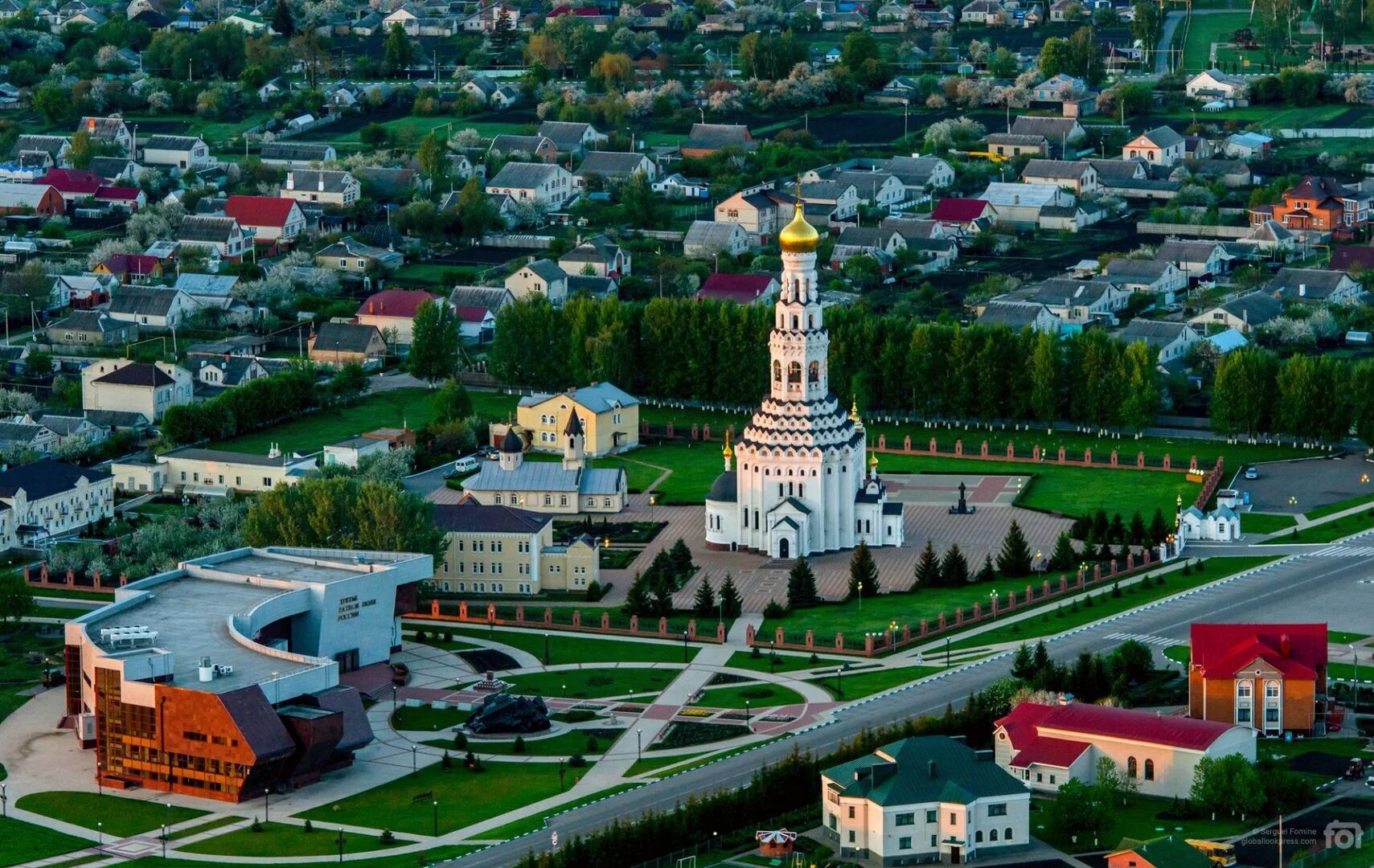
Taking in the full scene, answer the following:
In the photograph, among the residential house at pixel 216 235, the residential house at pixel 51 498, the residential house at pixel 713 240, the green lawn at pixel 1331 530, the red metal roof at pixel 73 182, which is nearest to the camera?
the green lawn at pixel 1331 530

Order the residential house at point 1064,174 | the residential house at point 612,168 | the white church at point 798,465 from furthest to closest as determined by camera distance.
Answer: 1. the residential house at point 612,168
2. the residential house at point 1064,174
3. the white church at point 798,465

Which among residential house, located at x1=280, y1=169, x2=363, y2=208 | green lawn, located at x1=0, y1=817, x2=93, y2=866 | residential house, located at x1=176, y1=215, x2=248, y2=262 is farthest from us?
A: residential house, located at x1=280, y1=169, x2=363, y2=208

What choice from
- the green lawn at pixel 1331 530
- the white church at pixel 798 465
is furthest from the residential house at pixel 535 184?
the green lawn at pixel 1331 530

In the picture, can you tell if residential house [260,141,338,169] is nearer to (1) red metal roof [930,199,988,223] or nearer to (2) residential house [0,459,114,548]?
(1) red metal roof [930,199,988,223]

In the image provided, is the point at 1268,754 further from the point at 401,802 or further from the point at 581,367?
the point at 581,367

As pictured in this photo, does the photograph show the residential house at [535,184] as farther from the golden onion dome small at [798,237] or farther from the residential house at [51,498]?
the golden onion dome small at [798,237]

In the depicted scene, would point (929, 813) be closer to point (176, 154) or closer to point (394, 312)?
point (394, 312)

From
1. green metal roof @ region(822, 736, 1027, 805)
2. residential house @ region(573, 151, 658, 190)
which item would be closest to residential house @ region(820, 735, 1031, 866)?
green metal roof @ region(822, 736, 1027, 805)

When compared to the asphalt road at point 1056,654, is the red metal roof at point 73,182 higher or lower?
higher

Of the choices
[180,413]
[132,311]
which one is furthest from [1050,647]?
[132,311]
